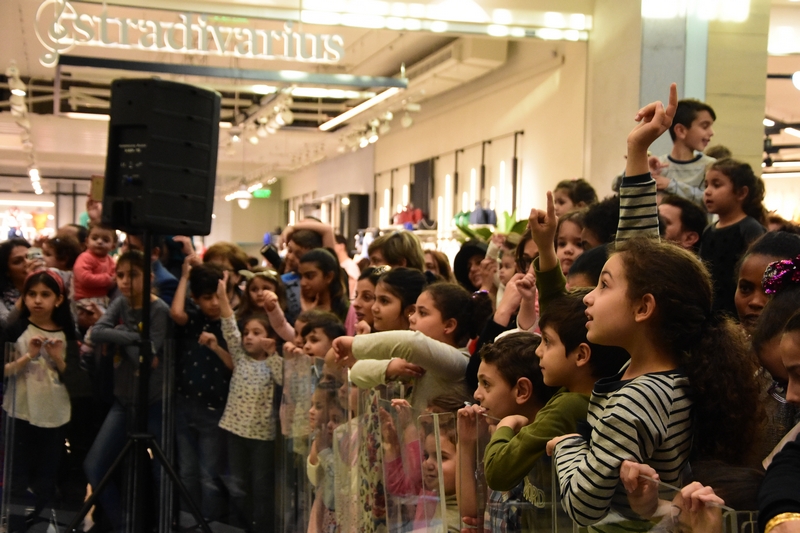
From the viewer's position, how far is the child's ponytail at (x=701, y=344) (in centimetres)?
157

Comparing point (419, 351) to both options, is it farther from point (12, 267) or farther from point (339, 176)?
point (339, 176)

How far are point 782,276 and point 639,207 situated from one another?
0.43 meters

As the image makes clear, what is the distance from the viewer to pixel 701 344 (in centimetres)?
161

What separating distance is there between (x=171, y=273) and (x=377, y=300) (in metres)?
2.15

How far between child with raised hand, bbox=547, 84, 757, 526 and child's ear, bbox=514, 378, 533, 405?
420mm

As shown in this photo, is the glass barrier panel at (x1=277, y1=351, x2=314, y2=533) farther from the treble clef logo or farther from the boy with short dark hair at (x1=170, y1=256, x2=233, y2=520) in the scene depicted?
Result: the treble clef logo

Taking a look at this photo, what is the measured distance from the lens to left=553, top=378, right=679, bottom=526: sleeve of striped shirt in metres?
1.48

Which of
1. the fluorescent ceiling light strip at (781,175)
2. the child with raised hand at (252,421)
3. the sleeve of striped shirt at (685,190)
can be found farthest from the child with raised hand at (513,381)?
the fluorescent ceiling light strip at (781,175)

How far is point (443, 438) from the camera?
213 cm

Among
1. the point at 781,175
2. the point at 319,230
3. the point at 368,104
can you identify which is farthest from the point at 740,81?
the point at 781,175

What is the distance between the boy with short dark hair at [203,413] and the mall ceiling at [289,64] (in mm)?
3294

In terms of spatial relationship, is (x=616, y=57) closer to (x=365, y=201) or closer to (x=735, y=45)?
(x=735, y=45)

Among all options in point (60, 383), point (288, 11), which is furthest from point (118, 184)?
point (288, 11)

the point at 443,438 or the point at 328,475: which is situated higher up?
the point at 443,438
